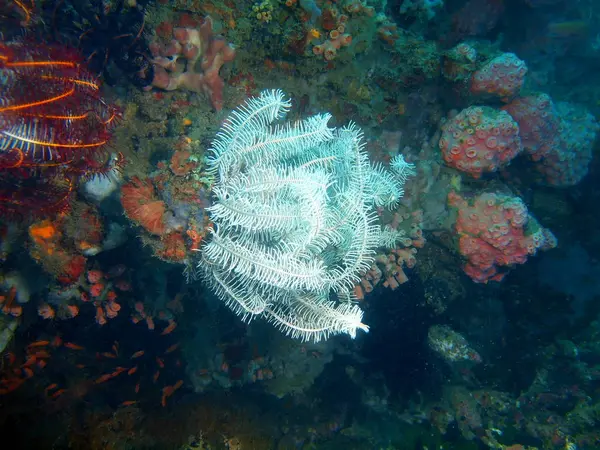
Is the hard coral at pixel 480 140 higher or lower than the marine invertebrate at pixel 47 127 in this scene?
higher

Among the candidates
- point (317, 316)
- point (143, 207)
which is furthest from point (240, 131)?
point (317, 316)

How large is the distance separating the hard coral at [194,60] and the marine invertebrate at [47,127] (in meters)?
0.93

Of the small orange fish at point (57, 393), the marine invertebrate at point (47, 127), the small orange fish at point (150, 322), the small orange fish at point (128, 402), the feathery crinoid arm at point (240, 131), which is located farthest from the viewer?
the small orange fish at point (150, 322)

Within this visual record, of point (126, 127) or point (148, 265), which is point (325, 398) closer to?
point (148, 265)

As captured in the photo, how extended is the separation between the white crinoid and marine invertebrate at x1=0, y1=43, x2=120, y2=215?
129 cm

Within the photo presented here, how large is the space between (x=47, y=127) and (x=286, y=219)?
97.5 inches

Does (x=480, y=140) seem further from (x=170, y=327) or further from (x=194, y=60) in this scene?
(x=170, y=327)

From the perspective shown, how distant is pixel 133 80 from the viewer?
4262mm

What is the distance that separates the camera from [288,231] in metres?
3.76

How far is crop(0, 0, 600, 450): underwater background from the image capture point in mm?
3635

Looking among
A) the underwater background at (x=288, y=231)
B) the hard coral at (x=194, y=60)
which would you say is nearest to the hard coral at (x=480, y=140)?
the underwater background at (x=288, y=231)

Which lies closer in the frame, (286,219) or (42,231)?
(286,219)

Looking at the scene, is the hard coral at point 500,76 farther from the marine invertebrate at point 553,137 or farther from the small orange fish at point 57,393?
the small orange fish at point 57,393

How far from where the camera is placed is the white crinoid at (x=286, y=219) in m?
3.47
